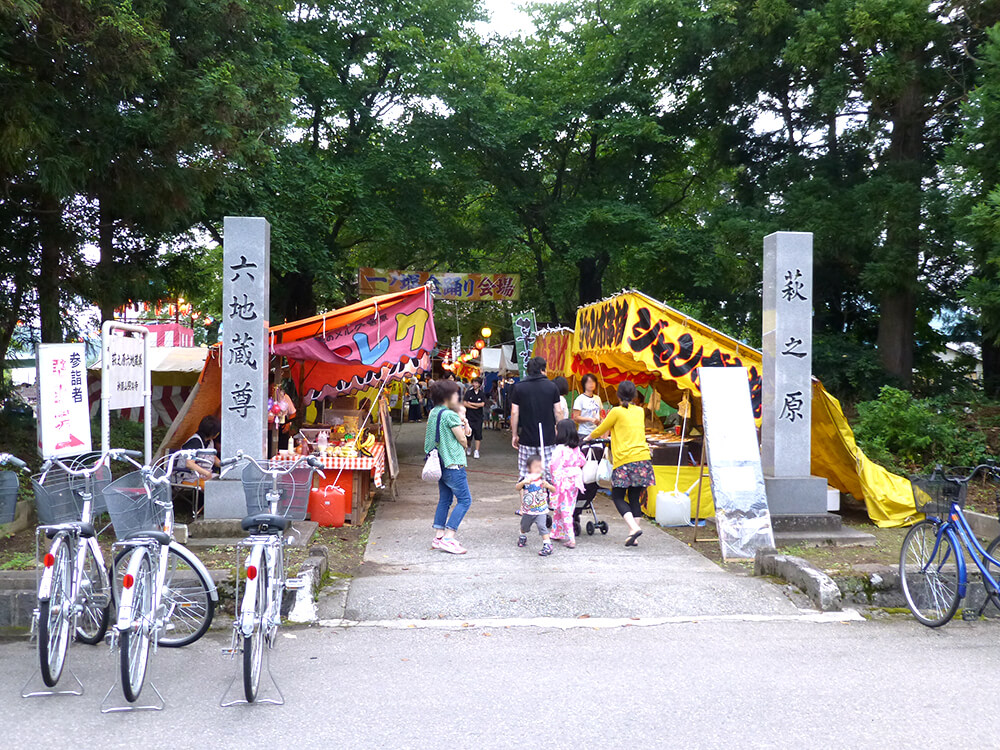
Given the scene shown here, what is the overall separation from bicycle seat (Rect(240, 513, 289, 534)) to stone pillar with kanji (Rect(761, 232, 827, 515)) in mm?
6049

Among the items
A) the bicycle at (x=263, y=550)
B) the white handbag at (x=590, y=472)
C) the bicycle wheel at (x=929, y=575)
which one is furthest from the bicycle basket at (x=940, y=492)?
the bicycle at (x=263, y=550)

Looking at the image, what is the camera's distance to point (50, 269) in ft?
38.0

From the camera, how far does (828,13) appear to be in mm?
14727

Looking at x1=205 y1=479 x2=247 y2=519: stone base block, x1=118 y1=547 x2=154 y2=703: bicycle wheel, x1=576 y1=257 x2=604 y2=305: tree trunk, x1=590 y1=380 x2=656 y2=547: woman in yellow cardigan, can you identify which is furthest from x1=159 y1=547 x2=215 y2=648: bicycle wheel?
x1=576 y1=257 x2=604 y2=305: tree trunk

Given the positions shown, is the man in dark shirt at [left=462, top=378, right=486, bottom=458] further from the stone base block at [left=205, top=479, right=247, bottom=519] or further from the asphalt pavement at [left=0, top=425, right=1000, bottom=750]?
the asphalt pavement at [left=0, top=425, right=1000, bottom=750]

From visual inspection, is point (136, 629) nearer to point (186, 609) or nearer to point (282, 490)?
point (282, 490)

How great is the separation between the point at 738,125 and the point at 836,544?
42.1 feet

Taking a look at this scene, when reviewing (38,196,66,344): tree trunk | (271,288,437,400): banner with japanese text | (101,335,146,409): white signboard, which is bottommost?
(101,335,146,409): white signboard

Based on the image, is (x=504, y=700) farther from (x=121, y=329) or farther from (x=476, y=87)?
(x=476, y=87)

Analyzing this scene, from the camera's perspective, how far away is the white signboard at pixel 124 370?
759cm

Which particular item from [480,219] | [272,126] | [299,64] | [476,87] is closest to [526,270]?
[480,219]

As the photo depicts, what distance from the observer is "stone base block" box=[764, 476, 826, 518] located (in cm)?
905

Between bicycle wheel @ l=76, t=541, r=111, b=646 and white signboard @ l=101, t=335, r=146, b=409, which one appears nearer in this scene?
bicycle wheel @ l=76, t=541, r=111, b=646

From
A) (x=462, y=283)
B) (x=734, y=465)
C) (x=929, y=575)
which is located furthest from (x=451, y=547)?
(x=462, y=283)
